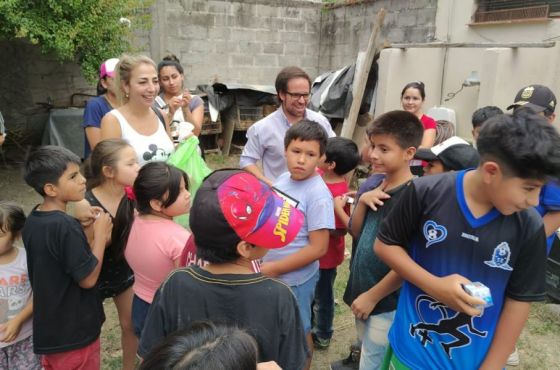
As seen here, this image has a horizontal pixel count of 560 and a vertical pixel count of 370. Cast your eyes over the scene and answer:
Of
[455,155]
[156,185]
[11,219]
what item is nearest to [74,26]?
[11,219]

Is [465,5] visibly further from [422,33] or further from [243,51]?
[243,51]

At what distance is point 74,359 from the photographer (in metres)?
1.97

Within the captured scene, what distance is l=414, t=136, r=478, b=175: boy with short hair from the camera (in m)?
2.10

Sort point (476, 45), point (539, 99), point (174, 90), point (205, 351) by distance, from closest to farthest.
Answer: point (205, 351)
point (539, 99)
point (174, 90)
point (476, 45)

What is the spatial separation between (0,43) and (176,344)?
847cm

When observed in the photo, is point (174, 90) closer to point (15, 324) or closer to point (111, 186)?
point (111, 186)

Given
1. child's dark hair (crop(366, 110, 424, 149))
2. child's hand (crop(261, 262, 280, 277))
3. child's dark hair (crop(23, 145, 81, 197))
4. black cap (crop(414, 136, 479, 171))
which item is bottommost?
child's hand (crop(261, 262, 280, 277))

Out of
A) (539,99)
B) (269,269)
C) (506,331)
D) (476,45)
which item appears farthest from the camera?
(476,45)

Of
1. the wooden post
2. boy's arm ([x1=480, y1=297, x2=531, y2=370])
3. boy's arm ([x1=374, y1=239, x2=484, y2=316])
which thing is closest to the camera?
boy's arm ([x1=374, y1=239, x2=484, y2=316])

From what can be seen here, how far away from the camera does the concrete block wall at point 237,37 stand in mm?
8758

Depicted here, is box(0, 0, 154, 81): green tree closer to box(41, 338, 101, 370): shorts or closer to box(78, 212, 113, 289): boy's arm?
box(78, 212, 113, 289): boy's arm

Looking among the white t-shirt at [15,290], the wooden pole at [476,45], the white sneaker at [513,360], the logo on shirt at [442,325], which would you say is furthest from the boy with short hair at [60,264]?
the wooden pole at [476,45]

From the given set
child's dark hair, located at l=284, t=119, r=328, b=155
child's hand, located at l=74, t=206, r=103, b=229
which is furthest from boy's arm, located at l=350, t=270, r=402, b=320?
child's hand, located at l=74, t=206, r=103, b=229

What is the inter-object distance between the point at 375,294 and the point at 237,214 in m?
0.91
